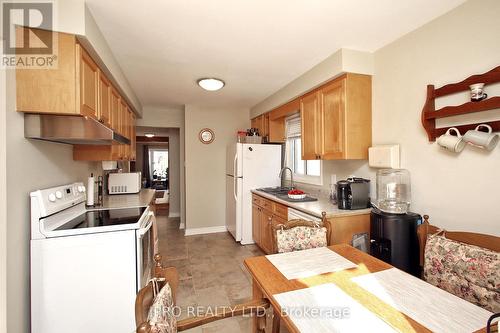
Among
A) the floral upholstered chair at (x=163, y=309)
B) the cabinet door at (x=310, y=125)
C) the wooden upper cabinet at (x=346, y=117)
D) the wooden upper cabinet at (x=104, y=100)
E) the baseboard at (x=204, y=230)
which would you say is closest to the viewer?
the floral upholstered chair at (x=163, y=309)

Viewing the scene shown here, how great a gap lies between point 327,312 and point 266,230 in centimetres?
245

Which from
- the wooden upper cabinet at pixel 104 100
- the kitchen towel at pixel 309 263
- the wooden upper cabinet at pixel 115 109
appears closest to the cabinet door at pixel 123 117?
the wooden upper cabinet at pixel 115 109

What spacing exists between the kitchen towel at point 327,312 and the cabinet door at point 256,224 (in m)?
2.55

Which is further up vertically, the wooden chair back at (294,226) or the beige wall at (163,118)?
the beige wall at (163,118)

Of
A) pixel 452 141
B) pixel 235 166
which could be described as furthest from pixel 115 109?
pixel 452 141

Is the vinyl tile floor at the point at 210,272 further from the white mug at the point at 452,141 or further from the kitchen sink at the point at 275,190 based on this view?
the white mug at the point at 452,141

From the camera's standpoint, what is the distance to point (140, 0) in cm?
157

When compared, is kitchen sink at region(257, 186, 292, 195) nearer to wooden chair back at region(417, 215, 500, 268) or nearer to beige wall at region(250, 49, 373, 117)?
→ beige wall at region(250, 49, 373, 117)

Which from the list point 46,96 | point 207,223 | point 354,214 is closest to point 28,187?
point 46,96

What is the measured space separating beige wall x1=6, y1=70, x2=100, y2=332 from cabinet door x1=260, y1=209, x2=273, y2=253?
2.40 m

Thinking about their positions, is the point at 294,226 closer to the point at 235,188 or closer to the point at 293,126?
the point at 235,188

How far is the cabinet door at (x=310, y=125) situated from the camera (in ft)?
9.05

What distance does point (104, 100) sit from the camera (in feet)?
7.25

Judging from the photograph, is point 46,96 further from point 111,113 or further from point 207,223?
point 207,223
